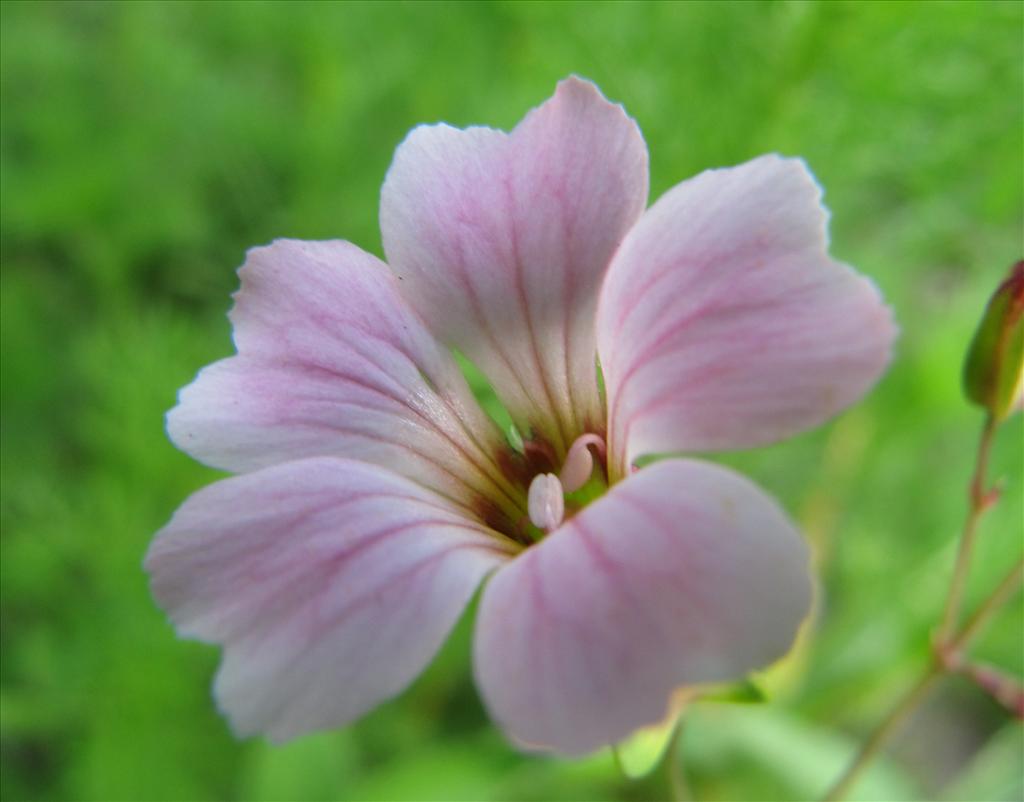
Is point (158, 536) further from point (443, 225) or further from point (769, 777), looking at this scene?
point (769, 777)

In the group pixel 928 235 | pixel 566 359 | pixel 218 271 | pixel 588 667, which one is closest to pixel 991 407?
pixel 566 359

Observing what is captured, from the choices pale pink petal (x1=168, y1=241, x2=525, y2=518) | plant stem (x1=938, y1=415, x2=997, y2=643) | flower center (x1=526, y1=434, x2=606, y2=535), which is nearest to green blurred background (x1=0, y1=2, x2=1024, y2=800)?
plant stem (x1=938, y1=415, x2=997, y2=643)

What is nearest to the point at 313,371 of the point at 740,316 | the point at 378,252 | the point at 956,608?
the point at 740,316

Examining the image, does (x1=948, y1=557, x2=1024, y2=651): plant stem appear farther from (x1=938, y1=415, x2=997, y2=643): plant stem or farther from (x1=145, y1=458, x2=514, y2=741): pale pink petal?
(x1=145, y1=458, x2=514, y2=741): pale pink petal

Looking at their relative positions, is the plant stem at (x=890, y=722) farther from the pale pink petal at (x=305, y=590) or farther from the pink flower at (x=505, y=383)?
the pale pink petal at (x=305, y=590)

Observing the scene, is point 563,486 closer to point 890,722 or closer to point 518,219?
point 518,219

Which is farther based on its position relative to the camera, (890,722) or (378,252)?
(378,252)
